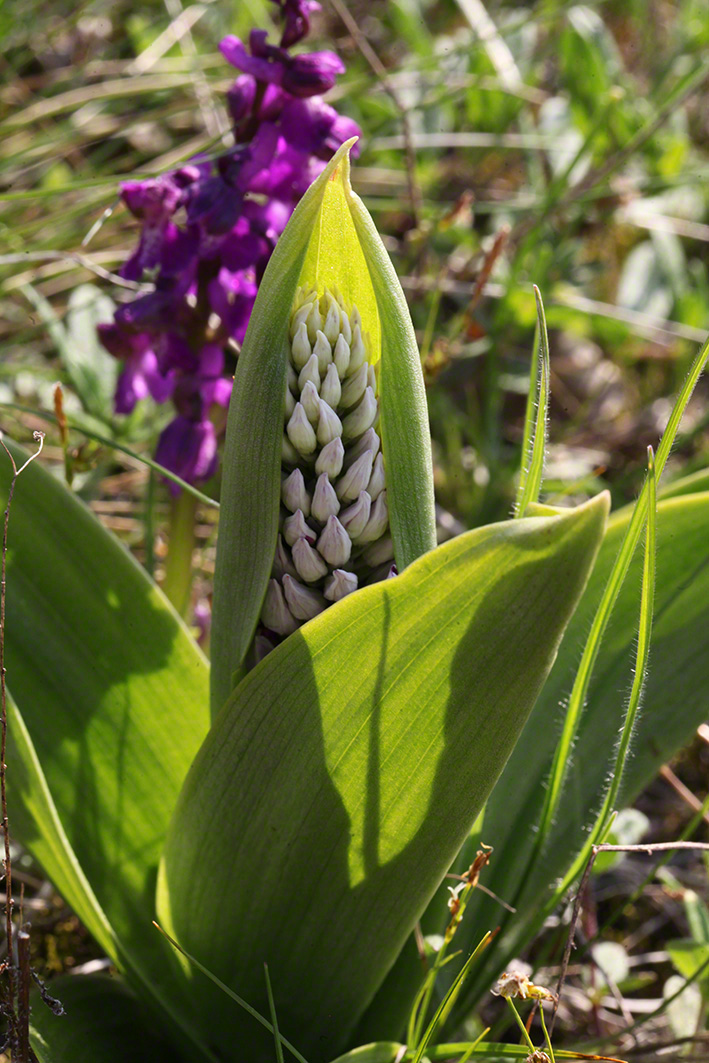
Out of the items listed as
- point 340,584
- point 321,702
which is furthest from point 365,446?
point 321,702

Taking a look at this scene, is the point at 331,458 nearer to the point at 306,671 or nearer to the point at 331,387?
the point at 331,387

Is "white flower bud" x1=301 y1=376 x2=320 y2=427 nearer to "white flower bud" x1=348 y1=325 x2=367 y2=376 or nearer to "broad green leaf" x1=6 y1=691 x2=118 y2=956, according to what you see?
"white flower bud" x1=348 y1=325 x2=367 y2=376

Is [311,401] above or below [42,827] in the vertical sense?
above

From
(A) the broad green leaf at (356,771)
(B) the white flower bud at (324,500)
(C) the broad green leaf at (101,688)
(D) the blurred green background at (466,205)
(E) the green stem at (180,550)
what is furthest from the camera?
(D) the blurred green background at (466,205)

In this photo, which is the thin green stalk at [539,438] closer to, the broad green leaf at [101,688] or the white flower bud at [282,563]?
the white flower bud at [282,563]

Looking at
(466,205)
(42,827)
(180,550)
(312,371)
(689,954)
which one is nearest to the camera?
(312,371)

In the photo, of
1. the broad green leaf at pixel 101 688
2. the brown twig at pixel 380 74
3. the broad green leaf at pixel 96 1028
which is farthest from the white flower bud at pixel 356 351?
the brown twig at pixel 380 74

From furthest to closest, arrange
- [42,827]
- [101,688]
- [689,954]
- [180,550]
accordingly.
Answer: [180,550] < [689,954] < [101,688] < [42,827]
